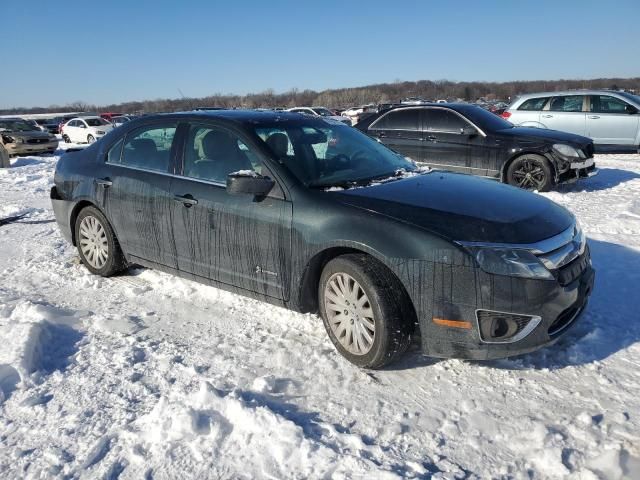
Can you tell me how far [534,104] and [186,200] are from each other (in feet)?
38.2

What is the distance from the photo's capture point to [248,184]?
3.62 metres

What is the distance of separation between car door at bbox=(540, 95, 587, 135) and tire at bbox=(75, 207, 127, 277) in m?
11.4

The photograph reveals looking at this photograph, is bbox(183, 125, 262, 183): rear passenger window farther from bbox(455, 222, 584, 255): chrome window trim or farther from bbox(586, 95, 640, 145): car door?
bbox(586, 95, 640, 145): car door

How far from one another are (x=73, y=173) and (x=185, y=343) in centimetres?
255

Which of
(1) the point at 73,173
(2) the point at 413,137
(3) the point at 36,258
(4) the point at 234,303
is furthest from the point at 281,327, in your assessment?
(2) the point at 413,137

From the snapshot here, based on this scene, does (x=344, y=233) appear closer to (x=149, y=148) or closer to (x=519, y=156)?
(x=149, y=148)

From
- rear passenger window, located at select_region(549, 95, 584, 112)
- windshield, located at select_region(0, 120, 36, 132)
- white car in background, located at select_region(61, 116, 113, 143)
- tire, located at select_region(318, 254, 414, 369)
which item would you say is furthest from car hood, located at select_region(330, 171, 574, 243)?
white car in background, located at select_region(61, 116, 113, 143)

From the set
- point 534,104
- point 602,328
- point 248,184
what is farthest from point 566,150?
point 248,184

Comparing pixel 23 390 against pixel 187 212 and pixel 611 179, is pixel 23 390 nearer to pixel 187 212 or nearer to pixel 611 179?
pixel 187 212

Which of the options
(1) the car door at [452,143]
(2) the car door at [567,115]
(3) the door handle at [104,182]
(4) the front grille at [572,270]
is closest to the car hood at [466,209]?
(4) the front grille at [572,270]

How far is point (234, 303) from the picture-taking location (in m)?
4.48

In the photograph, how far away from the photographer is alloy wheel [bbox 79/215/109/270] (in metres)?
5.12

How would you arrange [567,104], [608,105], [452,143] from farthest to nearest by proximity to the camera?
1. [567,104]
2. [608,105]
3. [452,143]

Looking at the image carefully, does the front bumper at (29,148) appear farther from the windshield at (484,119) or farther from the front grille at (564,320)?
the front grille at (564,320)
